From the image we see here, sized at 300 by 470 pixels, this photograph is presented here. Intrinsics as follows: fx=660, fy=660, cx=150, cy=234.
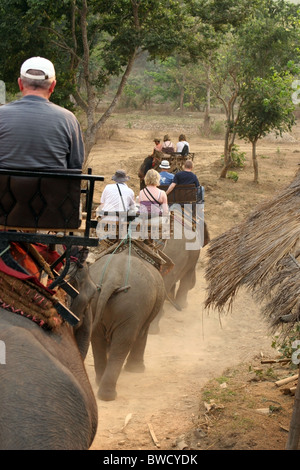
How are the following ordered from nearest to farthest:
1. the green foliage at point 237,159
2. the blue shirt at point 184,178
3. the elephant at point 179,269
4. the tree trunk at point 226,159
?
the elephant at point 179,269
the blue shirt at point 184,178
the tree trunk at point 226,159
the green foliage at point 237,159

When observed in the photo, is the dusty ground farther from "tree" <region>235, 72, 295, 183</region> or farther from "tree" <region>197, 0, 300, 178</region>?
"tree" <region>197, 0, 300, 178</region>

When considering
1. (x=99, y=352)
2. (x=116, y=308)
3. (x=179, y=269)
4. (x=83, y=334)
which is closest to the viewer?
(x=83, y=334)

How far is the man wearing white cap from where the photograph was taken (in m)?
3.87

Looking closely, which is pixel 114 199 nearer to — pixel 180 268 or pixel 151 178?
pixel 151 178

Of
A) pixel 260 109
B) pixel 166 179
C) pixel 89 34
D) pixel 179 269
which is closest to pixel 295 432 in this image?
pixel 179 269

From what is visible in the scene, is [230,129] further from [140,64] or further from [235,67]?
[140,64]

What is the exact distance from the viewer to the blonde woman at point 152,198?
9930 mm

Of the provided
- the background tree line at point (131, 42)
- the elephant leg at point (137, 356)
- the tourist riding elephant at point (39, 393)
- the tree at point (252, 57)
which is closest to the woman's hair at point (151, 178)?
the elephant leg at point (137, 356)

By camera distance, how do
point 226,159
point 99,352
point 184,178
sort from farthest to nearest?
point 226,159 < point 184,178 < point 99,352

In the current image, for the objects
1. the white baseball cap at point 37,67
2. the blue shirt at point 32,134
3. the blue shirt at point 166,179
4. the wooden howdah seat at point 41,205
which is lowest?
the blue shirt at point 166,179

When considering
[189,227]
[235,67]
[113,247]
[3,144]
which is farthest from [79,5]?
[3,144]

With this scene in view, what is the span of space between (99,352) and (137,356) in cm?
81

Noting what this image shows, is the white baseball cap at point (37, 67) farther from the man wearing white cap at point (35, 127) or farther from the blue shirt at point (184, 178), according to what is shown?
the blue shirt at point (184, 178)

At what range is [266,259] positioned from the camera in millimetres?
5875
